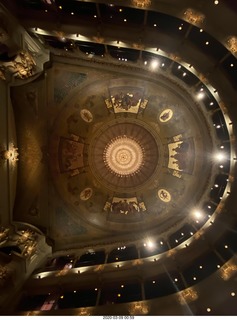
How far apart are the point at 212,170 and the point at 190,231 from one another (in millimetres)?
4402

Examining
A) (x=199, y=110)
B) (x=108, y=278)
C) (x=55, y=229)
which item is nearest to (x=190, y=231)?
(x=108, y=278)

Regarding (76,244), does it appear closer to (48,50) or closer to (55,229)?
(55,229)

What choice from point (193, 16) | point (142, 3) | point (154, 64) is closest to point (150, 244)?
point (154, 64)

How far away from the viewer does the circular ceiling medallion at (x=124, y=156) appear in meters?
20.1

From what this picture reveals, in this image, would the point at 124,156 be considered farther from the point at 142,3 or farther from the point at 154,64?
the point at 142,3

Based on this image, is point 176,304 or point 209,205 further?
point 209,205

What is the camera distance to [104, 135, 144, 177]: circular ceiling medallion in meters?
20.1

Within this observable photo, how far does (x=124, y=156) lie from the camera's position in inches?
802

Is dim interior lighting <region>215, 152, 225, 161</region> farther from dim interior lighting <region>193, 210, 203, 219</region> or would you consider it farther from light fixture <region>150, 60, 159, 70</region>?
light fixture <region>150, 60, 159, 70</region>

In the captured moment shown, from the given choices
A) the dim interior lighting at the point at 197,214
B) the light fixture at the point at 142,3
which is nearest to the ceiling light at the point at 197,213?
the dim interior lighting at the point at 197,214

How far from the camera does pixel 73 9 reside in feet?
39.9

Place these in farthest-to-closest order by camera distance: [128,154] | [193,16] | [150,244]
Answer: [128,154]
[150,244]
[193,16]

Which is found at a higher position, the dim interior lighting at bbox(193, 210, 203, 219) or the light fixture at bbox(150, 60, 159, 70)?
the light fixture at bbox(150, 60, 159, 70)

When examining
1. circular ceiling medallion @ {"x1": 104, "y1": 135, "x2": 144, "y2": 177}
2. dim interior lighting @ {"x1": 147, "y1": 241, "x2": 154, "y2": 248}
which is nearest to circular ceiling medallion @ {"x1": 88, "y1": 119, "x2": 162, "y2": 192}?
circular ceiling medallion @ {"x1": 104, "y1": 135, "x2": 144, "y2": 177}
